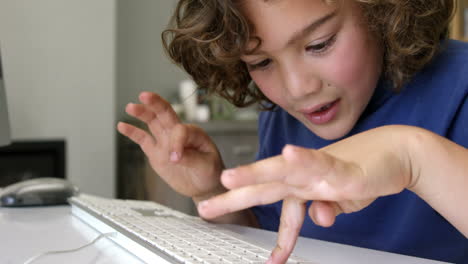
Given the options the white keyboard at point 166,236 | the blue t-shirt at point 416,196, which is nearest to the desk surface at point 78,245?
the white keyboard at point 166,236

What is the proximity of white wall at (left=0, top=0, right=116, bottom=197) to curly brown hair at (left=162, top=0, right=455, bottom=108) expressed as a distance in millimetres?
1615

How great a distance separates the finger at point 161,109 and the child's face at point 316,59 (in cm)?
15

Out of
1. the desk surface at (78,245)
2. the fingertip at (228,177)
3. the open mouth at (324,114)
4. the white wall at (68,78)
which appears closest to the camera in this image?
the fingertip at (228,177)

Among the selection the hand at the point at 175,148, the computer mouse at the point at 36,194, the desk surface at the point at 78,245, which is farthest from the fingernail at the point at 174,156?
the computer mouse at the point at 36,194

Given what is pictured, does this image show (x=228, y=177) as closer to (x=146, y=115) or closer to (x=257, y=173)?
(x=257, y=173)

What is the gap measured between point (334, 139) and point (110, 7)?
1.85 meters

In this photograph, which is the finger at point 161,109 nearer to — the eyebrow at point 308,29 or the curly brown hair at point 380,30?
the curly brown hair at point 380,30

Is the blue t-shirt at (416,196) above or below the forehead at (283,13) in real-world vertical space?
below

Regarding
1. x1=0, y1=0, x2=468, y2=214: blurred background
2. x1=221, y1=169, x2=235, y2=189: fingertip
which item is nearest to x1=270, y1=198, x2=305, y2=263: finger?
x1=221, y1=169, x2=235, y2=189: fingertip

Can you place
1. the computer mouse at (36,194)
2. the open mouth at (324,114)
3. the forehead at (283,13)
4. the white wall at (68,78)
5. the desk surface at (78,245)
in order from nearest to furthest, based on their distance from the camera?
the desk surface at (78,245) < the forehead at (283,13) < the open mouth at (324,114) < the computer mouse at (36,194) < the white wall at (68,78)

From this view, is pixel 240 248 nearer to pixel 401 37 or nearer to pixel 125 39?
pixel 401 37

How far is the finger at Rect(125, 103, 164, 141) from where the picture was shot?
0.74 metres

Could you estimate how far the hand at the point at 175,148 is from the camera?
76cm

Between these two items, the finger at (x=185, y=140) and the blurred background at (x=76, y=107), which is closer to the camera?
the finger at (x=185, y=140)
